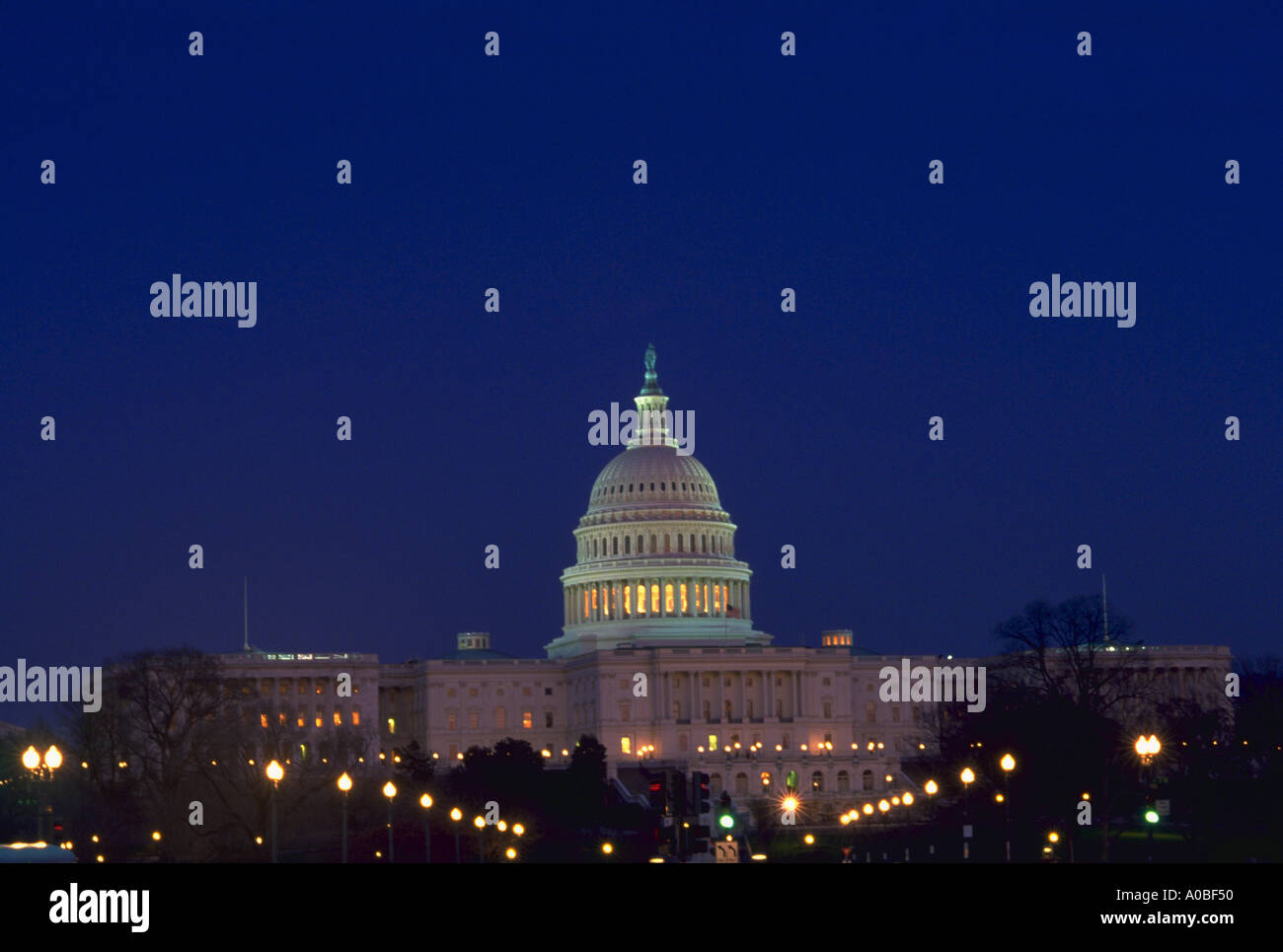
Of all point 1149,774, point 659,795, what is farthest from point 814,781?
point 659,795

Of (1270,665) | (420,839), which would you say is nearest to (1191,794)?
(420,839)

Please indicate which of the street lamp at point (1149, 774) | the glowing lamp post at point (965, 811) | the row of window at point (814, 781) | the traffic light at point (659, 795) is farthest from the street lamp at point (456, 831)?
the row of window at point (814, 781)

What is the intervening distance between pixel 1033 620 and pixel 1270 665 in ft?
44.5

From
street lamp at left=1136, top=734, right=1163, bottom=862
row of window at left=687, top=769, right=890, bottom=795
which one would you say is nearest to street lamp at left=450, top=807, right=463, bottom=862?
street lamp at left=1136, top=734, right=1163, bottom=862

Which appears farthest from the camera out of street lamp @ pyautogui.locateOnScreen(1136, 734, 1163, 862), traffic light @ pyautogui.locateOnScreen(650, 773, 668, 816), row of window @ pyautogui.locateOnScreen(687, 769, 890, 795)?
row of window @ pyautogui.locateOnScreen(687, 769, 890, 795)

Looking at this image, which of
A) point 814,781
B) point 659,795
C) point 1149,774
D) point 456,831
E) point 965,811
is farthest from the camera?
point 814,781

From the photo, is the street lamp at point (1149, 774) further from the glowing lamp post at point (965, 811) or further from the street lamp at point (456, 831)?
the street lamp at point (456, 831)

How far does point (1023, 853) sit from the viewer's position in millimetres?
97375

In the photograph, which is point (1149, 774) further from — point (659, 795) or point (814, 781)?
point (814, 781)

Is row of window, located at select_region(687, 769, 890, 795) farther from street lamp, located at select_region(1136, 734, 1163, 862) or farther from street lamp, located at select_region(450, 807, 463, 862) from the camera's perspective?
street lamp, located at select_region(450, 807, 463, 862)

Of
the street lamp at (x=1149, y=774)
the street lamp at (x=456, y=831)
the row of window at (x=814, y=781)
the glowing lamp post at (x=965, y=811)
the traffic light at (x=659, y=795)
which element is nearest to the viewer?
the traffic light at (x=659, y=795)

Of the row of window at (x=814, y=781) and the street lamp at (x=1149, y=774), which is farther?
the row of window at (x=814, y=781)
